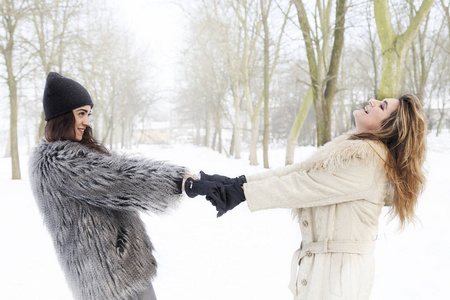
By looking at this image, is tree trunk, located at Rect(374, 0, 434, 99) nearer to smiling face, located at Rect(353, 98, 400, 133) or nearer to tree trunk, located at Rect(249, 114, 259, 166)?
smiling face, located at Rect(353, 98, 400, 133)

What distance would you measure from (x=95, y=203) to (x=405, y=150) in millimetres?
1641

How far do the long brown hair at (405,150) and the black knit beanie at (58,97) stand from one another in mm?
1682

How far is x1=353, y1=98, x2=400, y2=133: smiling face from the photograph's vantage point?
1.70 m

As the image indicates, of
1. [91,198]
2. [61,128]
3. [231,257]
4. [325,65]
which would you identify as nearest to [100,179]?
[91,198]

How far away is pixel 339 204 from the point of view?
66.7 inches

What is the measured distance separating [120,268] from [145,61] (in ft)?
94.9

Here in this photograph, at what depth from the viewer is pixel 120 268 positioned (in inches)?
65.3

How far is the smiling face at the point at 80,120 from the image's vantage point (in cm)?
178

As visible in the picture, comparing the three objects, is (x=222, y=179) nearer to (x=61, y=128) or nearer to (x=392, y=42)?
(x=61, y=128)

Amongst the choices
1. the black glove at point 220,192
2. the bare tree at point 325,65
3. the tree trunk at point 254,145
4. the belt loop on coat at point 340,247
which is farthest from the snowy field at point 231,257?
the tree trunk at point 254,145

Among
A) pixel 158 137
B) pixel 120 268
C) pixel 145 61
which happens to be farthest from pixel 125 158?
pixel 158 137

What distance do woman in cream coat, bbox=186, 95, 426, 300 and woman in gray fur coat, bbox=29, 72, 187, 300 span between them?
0.26 metres

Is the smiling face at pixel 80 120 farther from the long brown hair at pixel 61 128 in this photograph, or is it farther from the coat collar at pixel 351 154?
the coat collar at pixel 351 154

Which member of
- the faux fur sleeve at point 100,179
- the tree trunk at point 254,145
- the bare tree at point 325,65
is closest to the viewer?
the faux fur sleeve at point 100,179
